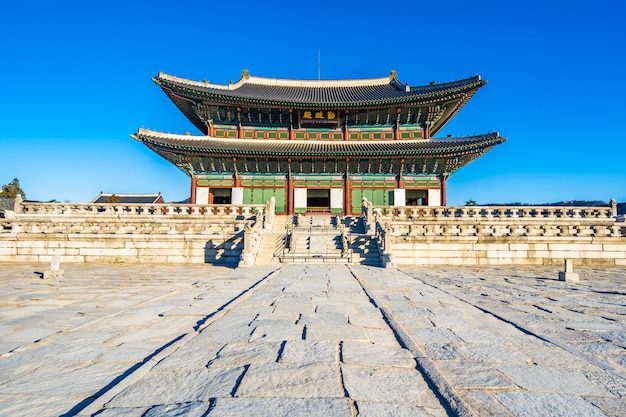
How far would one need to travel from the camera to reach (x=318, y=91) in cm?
2788

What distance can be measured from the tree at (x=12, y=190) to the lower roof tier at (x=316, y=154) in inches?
1248

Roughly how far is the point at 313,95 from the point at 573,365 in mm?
26299

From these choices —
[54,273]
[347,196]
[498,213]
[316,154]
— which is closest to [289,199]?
[316,154]

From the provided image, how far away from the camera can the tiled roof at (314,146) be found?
2006 centimetres

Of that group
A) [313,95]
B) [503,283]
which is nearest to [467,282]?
[503,283]

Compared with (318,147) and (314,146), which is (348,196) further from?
(314,146)

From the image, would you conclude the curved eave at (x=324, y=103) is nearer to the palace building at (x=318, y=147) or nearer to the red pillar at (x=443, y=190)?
the palace building at (x=318, y=147)

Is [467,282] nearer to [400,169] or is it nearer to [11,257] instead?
[400,169]

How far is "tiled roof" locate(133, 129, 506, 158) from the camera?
65.8ft

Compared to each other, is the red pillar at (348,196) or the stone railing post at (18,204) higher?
the red pillar at (348,196)

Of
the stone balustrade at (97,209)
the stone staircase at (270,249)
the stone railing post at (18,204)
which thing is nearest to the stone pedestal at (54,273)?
the stone staircase at (270,249)

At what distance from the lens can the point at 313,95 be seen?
87.1 ft

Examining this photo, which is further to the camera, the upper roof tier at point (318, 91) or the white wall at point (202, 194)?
the white wall at point (202, 194)

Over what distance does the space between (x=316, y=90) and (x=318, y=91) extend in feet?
1.18
